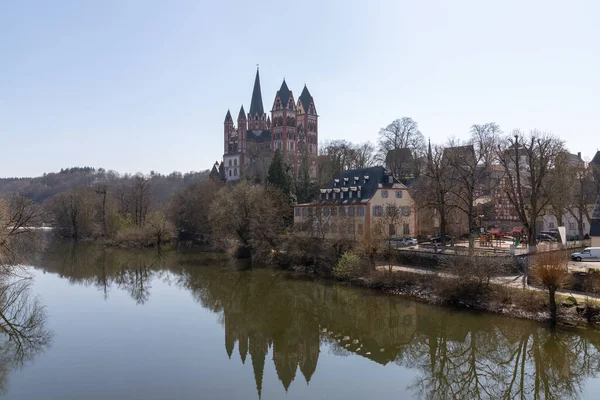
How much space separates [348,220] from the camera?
3419 cm

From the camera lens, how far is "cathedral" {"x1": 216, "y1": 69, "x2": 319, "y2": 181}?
85938mm

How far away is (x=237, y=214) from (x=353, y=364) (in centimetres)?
2521

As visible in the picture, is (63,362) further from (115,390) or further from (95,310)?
(95,310)

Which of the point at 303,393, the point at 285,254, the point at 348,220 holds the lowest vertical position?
the point at 303,393

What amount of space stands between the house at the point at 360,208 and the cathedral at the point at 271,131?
40.9m

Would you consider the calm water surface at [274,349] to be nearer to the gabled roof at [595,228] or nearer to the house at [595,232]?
the house at [595,232]

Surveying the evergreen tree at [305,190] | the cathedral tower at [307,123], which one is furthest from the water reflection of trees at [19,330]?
the cathedral tower at [307,123]

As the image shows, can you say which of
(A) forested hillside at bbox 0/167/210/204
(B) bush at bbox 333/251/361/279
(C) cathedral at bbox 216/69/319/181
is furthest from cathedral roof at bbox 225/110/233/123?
(B) bush at bbox 333/251/361/279

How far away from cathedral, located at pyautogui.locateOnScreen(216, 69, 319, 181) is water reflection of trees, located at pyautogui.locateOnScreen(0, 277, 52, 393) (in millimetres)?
58569

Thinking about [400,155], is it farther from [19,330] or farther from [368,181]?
[19,330]

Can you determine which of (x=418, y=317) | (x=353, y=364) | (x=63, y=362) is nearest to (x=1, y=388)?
(x=63, y=362)

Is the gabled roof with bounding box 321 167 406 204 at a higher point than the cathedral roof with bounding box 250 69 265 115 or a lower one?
lower

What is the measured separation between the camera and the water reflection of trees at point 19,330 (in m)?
15.9

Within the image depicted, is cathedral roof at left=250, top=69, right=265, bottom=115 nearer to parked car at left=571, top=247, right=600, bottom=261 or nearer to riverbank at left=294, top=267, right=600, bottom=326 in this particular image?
riverbank at left=294, top=267, right=600, bottom=326
